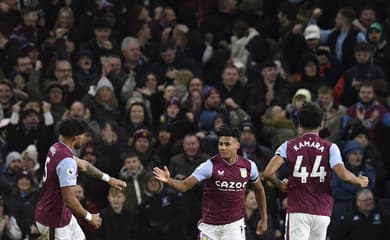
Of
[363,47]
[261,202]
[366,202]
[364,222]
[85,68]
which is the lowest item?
[364,222]

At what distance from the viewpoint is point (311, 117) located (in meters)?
14.1

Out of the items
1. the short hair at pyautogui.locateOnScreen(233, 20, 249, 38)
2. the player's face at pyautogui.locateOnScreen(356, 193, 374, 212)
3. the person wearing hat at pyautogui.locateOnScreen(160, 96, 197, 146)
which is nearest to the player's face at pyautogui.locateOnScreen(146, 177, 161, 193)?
the person wearing hat at pyautogui.locateOnScreen(160, 96, 197, 146)

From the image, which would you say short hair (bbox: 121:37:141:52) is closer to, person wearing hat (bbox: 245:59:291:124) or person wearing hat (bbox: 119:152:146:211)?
person wearing hat (bbox: 245:59:291:124)

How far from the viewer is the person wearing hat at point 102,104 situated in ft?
63.9

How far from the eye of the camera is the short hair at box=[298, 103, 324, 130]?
553 inches

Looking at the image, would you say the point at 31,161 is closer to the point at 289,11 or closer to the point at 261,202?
the point at 261,202

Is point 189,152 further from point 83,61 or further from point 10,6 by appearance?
point 10,6

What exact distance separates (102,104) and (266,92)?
268 cm

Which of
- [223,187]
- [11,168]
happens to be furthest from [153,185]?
[223,187]

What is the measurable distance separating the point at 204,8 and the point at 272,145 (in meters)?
4.60

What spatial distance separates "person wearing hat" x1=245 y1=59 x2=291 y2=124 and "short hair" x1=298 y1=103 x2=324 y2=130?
549 centimetres

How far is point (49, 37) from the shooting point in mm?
21734

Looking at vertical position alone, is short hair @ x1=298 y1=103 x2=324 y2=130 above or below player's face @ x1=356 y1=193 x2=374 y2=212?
A: above

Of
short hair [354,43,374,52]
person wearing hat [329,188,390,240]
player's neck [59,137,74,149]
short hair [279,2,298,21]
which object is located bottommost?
person wearing hat [329,188,390,240]
